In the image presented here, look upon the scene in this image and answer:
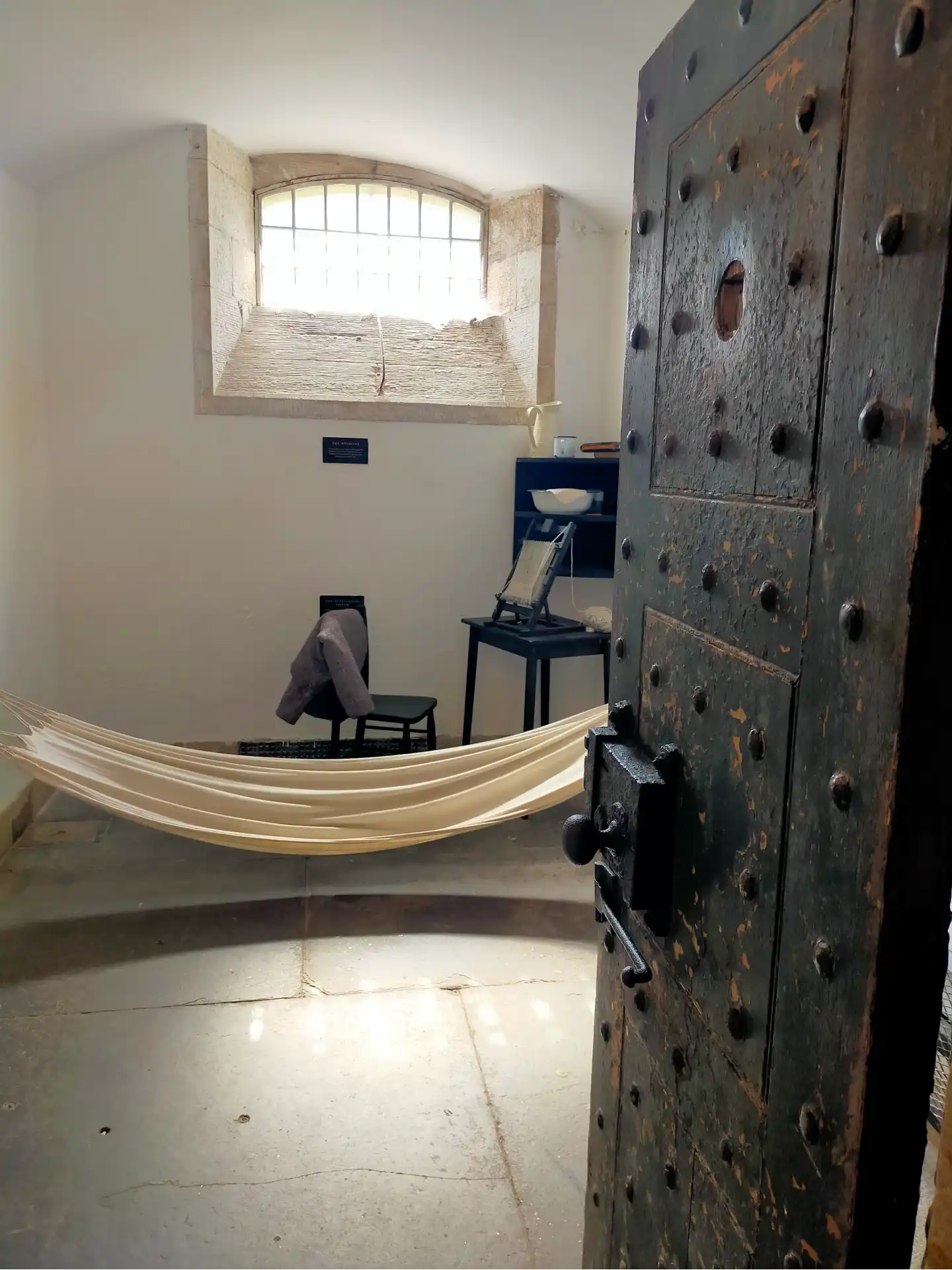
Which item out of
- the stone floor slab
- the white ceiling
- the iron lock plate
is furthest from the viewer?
the white ceiling

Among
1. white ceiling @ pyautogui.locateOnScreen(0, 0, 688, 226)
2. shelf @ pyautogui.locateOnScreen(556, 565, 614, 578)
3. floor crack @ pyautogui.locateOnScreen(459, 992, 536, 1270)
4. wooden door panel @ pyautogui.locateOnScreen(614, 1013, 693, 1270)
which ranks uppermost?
white ceiling @ pyautogui.locateOnScreen(0, 0, 688, 226)

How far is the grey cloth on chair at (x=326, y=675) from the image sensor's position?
2.76 meters

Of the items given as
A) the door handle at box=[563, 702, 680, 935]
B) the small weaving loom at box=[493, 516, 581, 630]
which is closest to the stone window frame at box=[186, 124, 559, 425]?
the small weaving loom at box=[493, 516, 581, 630]

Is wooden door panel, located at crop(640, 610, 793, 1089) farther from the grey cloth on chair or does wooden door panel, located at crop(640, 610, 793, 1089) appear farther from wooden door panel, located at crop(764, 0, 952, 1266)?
the grey cloth on chair

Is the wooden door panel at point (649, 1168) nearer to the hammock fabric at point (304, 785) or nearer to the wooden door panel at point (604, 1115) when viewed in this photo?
the wooden door panel at point (604, 1115)

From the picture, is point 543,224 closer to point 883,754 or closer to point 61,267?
point 61,267

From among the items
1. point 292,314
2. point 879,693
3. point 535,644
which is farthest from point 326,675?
point 879,693

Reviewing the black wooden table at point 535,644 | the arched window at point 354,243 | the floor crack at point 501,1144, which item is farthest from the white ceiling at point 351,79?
the floor crack at point 501,1144

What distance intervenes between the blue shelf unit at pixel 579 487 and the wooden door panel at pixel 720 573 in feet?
8.23

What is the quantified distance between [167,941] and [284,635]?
155cm

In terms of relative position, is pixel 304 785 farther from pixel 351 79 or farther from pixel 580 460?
pixel 351 79

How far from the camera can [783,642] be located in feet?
2.01

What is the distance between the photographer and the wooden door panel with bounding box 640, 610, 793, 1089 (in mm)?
630

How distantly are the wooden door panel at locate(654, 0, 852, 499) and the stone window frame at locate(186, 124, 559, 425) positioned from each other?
273 centimetres
